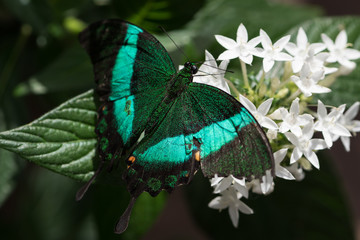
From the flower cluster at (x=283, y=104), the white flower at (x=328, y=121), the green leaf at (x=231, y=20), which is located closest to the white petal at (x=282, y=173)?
the flower cluster at (x=283, y=104)

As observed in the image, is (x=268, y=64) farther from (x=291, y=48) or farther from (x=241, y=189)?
(x=241, y=189)

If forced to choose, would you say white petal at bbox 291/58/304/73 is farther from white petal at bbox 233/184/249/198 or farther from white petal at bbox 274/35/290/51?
white petal at bbox 233/184/249/198

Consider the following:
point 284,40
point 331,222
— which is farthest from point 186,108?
point 331,222

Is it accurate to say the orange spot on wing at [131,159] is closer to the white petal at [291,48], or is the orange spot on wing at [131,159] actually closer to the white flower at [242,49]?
the white flower at [242,49]

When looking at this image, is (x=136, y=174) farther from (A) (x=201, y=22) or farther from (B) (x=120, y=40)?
(A) (x=201, y=22)

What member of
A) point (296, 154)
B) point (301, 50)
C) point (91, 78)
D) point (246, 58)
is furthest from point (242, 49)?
point (91, 78)

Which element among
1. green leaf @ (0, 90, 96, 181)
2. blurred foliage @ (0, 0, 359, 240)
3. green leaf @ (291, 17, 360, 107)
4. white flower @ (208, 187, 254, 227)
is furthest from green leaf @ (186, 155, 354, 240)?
green leaf @ (0, 90, 96, 181)
